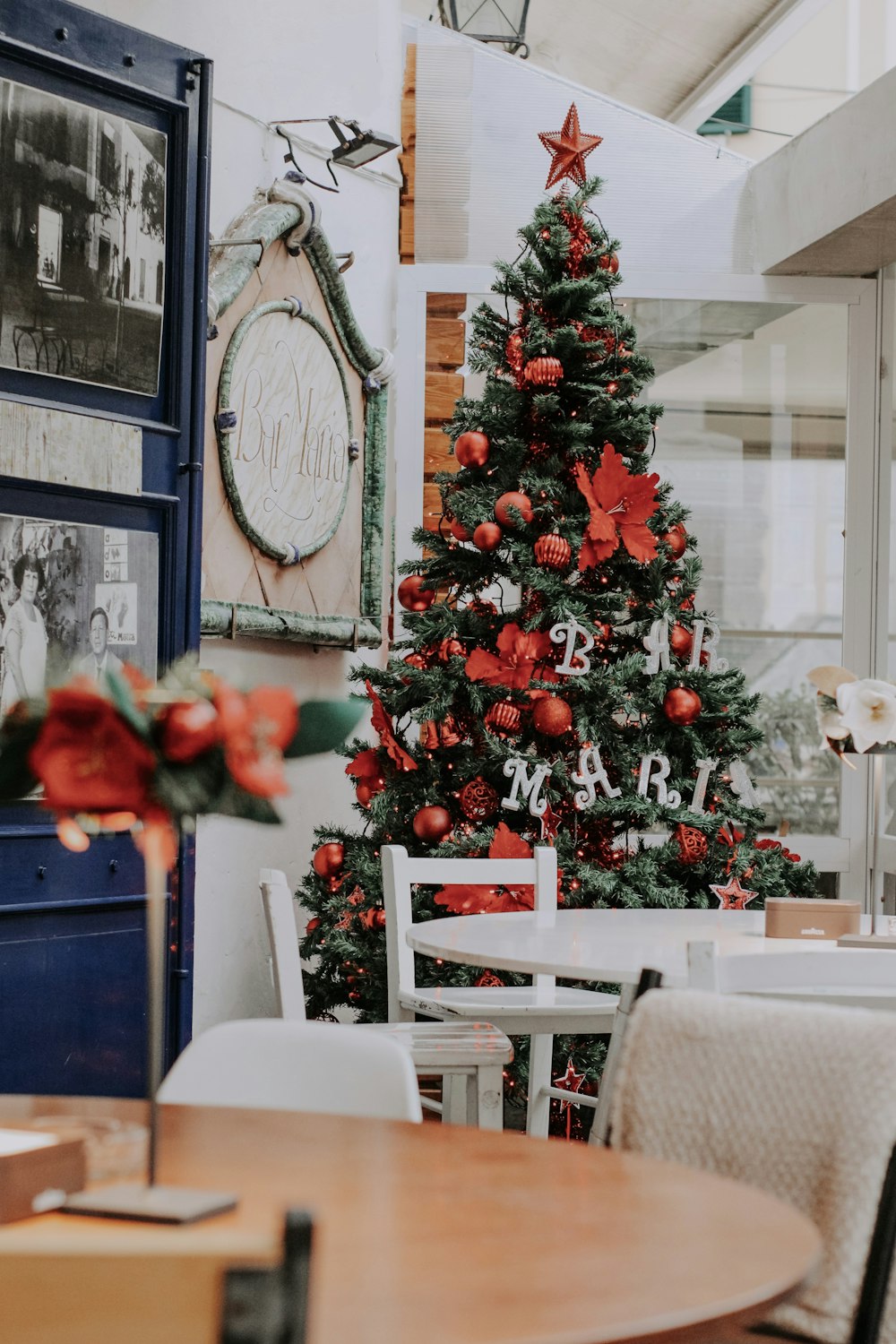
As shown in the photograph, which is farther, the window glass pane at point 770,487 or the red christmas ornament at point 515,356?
the window glass pane at point 770,487

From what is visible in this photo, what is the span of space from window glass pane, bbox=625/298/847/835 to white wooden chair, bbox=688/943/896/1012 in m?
3.60

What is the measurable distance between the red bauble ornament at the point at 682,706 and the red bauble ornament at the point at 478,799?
0.50 m

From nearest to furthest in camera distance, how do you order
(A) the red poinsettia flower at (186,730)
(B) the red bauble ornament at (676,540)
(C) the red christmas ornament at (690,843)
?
(A) the red poinsettia flower at (186,730) < (C) the red christmas ornament at (690,843) < (B) the red bauble ornament at (676,540)

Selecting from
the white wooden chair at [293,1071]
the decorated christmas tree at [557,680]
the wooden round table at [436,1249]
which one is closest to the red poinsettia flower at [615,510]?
the decorated christmas tree at [557,680]

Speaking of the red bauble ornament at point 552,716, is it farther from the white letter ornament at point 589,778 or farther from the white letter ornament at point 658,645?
the white letter ornament at point 658,645

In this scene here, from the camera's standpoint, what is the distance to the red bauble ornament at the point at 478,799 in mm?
3967

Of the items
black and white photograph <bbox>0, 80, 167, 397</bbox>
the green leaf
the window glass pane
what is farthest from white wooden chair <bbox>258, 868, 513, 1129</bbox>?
the window glass pane

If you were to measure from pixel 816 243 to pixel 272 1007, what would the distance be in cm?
297

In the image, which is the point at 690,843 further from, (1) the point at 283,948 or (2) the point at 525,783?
(1) the point at 283,948

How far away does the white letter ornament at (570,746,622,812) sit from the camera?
3.92m

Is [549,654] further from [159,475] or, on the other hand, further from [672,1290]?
[672,1290]

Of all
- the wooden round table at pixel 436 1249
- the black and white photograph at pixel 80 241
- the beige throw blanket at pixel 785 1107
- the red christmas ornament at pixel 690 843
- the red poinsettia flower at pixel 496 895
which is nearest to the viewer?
the wooden round table at pixel 436 1249

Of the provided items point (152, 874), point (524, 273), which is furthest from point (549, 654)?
point (152, 874)

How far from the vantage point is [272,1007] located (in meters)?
4.46
